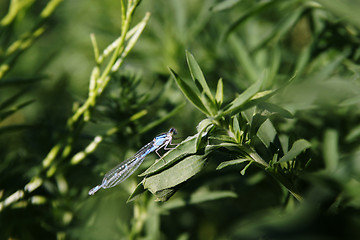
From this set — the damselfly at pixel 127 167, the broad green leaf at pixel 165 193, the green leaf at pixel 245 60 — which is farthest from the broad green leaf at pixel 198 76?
the green leaf at pixel 245 60

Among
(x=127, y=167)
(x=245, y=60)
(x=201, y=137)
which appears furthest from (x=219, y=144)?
(x=245, y=60)

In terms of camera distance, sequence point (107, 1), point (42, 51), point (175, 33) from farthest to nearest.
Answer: point (107, 1), point (42, 51), point (175, 33)

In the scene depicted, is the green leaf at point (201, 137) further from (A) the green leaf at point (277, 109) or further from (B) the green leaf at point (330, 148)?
(B) the green leaf at point (330, 148)

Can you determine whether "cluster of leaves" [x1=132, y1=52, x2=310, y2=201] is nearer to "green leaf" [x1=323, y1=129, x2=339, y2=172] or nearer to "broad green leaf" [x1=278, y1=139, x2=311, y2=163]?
"broad green leaf" [x1=278, y1=139, x2=311, y2=163]

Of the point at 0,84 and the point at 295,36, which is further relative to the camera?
the point at 295,36

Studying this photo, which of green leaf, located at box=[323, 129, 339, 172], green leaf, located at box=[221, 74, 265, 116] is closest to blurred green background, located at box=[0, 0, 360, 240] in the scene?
green leaf, located at box=[323, 129, 339, 172]

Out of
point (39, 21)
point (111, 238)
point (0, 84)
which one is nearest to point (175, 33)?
point (39, 21)

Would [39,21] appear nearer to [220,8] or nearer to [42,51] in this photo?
[220,8]
